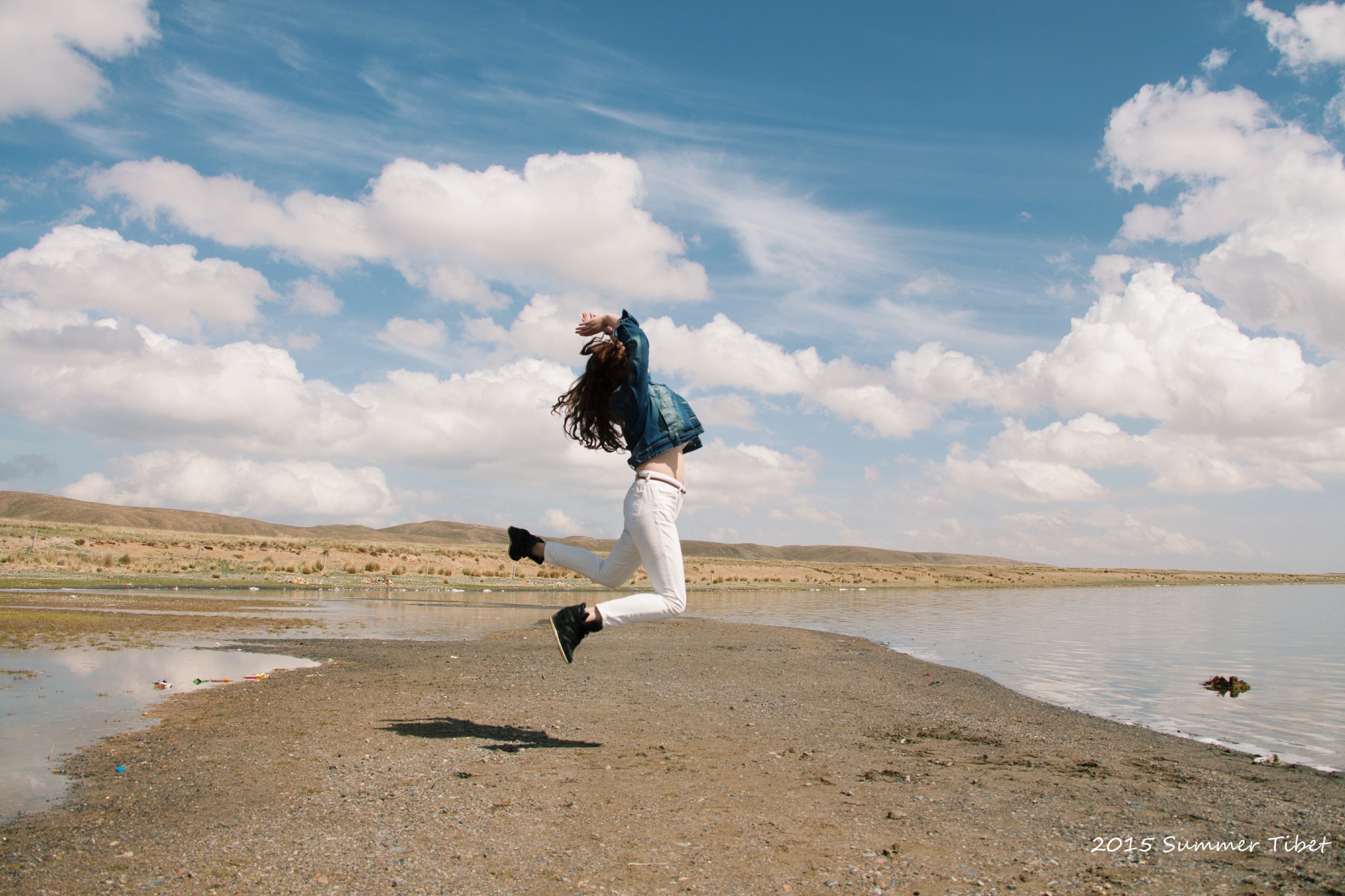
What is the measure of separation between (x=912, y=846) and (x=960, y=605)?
35412 millimetres

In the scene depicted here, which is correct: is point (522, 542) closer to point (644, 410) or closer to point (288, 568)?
point (644, 410)

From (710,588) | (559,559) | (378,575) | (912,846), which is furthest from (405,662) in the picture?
(710,588)

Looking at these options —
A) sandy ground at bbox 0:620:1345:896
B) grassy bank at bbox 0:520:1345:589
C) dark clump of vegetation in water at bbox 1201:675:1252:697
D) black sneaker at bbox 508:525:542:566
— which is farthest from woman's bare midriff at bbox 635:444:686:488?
grassy bank at bbox 0:520:1345:589

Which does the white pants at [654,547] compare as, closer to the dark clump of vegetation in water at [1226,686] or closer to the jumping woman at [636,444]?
the jumping woman at [636,444]

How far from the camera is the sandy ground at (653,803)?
398 cm

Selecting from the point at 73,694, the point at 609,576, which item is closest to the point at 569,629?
the point at 609,576

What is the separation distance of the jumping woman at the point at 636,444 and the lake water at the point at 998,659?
12.2 ft

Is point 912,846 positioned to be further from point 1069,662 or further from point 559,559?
point 1069,662

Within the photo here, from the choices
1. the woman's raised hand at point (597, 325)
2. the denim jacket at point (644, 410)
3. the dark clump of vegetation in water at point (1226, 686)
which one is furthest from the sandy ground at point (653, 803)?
the dark clump of vegetation in water at point (1226, 686)

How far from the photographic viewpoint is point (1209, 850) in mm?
4520

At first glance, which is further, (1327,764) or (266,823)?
(1327,764)

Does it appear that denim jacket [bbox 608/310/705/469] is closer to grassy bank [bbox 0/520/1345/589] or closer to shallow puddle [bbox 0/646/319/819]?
shallow puddle [bbox 0/646/319/819]

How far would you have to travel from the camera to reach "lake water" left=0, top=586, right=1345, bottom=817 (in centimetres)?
793

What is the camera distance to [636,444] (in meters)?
6.25
